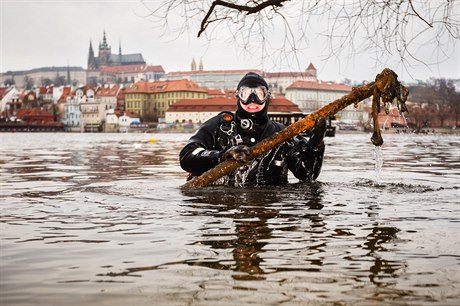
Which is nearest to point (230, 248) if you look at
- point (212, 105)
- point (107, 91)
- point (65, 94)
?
point (212, 105)

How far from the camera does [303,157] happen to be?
24.7ft

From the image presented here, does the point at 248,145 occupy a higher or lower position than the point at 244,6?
lower

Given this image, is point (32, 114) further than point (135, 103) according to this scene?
No

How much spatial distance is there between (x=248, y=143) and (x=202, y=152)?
0.52 m

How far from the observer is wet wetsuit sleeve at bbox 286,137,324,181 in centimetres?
732

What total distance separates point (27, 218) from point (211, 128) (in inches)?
113

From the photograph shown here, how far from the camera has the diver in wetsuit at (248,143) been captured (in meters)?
7.45

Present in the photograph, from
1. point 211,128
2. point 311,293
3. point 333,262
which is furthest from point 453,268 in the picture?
point 211,128

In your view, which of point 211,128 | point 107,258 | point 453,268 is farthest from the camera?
point 211,128

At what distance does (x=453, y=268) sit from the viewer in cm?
328

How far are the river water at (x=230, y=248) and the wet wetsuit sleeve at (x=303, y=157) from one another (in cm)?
49

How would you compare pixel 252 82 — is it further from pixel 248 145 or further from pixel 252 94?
pixel 248 145

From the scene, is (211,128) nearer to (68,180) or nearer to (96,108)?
(68,180)

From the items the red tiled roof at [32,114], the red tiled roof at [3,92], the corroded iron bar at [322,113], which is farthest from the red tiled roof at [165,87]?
the corroded iron bar at [322,113]
